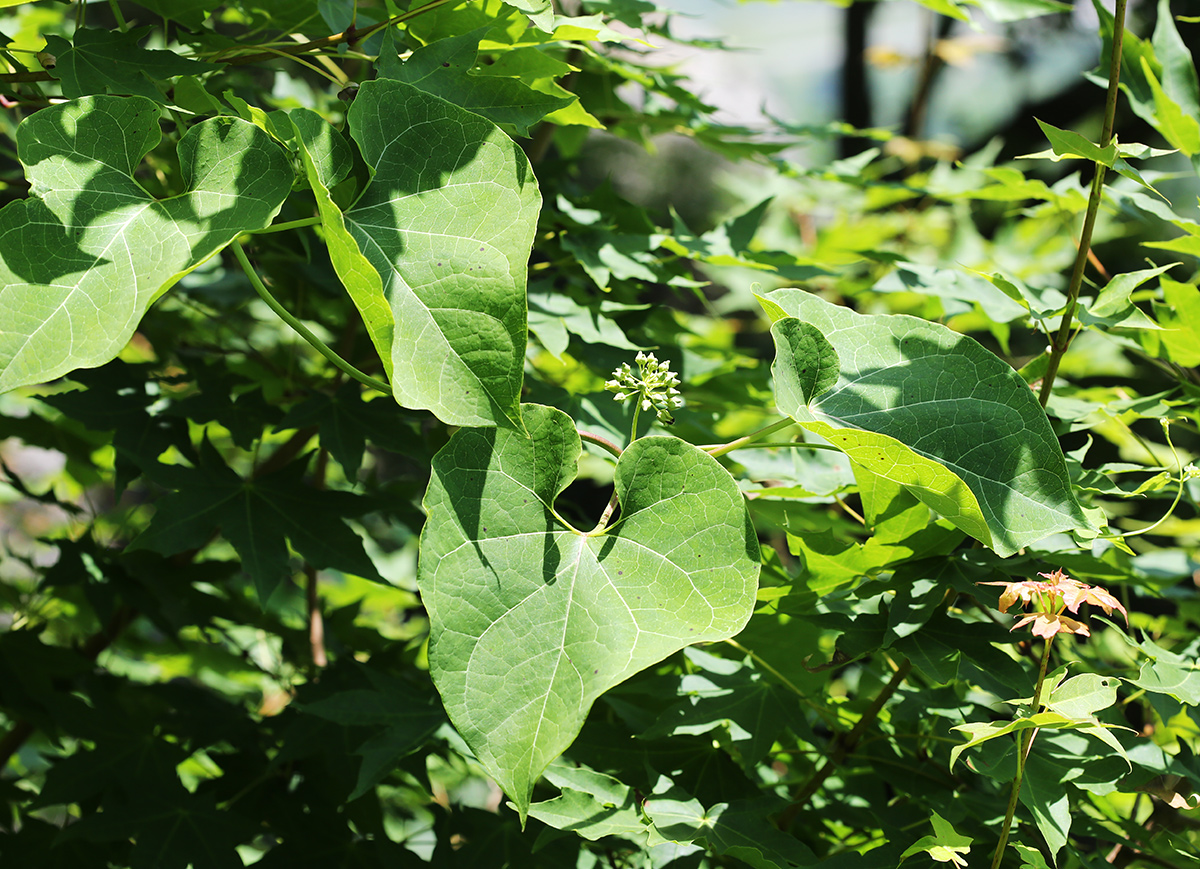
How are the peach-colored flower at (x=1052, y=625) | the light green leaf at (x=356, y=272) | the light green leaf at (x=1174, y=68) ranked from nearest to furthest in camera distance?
the light green leaf at (x=356, y=272), the peach-colored flower at (x=1052, y=625), the light green leaf at (x=1174, y=68)

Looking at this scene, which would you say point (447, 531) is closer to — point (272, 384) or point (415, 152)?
point (415, 152)

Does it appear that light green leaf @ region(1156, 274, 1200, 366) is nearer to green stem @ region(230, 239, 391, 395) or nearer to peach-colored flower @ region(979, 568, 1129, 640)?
peach-colored flower @ region(979, 568, 1129, 640)

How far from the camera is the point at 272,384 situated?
1.41 metres

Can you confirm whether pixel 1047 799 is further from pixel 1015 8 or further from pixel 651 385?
pixel 1015 8

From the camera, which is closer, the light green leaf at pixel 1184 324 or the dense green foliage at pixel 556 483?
the dense green foliage at pixel 556 483

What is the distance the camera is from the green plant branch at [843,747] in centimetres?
88

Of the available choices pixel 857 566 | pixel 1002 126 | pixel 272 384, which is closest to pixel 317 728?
pixel 272 384

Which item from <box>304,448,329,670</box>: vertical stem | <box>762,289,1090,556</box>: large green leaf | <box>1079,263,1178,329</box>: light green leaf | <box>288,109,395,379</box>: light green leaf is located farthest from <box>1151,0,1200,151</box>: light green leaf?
<box>304,448,329,670</box>: vertical stem

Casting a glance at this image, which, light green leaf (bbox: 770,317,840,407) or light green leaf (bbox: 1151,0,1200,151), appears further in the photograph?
light green leaf (bbox: 1151,0,1200,151)

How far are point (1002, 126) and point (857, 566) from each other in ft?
16.5

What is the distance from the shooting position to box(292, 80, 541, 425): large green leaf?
1.94ft

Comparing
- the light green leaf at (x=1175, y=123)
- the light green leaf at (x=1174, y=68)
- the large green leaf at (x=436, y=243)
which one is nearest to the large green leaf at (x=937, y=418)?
the large green leaf at (x=436, y=243)

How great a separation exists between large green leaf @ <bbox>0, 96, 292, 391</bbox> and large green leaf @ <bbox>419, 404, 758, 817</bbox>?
9.1 inches

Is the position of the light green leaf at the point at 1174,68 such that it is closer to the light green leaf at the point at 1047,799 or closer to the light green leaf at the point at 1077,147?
the light green leaf at the point at 1077,147
